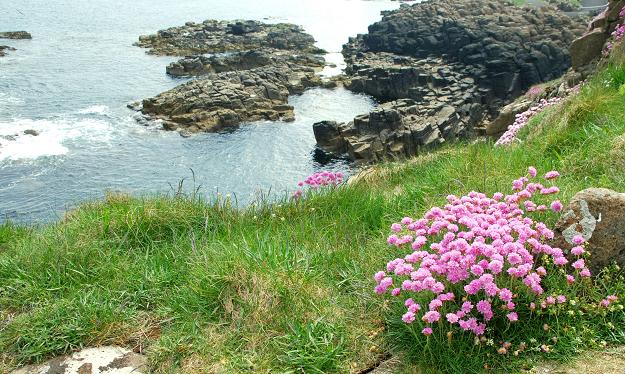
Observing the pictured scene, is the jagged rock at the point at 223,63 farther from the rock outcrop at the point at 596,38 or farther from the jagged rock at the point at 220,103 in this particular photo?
the rock outcrop at the point at 596,38

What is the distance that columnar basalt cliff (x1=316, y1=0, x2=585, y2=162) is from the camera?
113 feet

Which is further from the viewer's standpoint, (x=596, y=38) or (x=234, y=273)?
(x=596, y=38)

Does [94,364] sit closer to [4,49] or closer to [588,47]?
[588,47]

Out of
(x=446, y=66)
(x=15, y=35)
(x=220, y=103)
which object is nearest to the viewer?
(x=220, y=103)

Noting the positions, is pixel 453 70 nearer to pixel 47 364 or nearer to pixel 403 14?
pixel 403 14

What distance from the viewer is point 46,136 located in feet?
115

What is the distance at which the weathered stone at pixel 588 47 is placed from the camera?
1638cm

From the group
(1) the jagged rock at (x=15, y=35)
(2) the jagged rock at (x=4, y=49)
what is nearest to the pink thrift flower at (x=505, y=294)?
(2) the jagged rock at (x=4, y=49)

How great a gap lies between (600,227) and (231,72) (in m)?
44.7

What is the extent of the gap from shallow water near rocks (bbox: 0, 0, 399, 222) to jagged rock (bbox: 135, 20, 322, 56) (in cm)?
290

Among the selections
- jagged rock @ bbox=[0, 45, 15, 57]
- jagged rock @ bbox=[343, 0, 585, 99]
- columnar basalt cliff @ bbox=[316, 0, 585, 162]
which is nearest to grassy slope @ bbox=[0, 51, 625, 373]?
columnar basalt cliff @ bbox=[316, 0, 585, 162]

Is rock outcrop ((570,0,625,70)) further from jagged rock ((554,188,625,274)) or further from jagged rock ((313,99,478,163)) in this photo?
jagged rock ((313,99,478,163))

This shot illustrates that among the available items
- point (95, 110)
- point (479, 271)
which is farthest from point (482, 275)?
point (95, 110)

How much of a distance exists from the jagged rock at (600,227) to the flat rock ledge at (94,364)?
3642 millimetres
